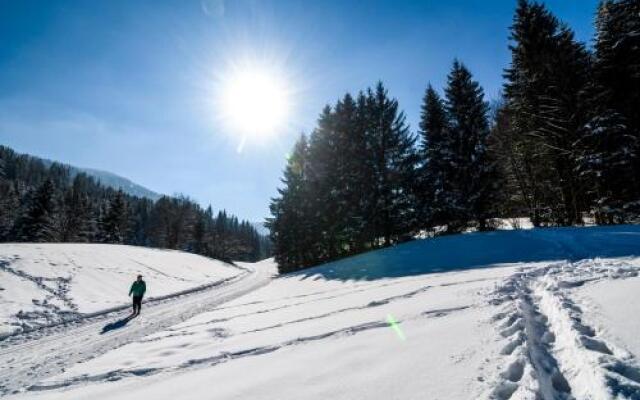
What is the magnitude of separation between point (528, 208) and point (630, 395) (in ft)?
96.1

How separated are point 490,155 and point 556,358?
2448cm

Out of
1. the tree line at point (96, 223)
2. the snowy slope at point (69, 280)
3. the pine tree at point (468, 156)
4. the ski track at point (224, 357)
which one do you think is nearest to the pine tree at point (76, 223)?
the tree line at point (96, 223)

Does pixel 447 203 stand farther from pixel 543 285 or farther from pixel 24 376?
pixel 24 376

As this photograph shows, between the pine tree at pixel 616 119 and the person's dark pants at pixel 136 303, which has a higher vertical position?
the pine tree at pixel 616 119

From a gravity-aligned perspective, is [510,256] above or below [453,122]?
below

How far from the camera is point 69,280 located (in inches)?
781

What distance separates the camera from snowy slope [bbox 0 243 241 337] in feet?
49.3

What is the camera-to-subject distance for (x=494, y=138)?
95.4 feet

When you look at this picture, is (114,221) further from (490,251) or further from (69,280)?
(490,251)

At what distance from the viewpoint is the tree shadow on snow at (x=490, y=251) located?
13945 millimetres

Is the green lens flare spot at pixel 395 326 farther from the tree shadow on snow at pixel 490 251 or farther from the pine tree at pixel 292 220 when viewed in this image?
the pine tree at pixel 292 220

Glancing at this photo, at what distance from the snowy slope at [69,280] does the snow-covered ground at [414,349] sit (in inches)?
245

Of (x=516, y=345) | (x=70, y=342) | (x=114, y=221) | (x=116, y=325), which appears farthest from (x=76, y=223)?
(x=516, y=345)

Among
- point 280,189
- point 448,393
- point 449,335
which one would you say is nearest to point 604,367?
point 448,393
